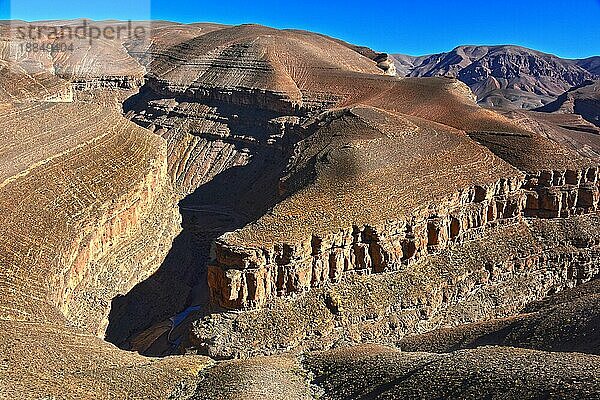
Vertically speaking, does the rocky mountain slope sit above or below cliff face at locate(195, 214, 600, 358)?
above

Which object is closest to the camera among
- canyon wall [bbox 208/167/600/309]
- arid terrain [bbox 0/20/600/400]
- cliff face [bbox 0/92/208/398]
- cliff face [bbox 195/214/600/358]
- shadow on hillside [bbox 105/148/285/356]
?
cliff face [bbox 0/92/208/398]

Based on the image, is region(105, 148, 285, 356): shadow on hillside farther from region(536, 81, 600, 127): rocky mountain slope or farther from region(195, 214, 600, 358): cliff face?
region(536, 81, 600, 127): rocky mountain slope

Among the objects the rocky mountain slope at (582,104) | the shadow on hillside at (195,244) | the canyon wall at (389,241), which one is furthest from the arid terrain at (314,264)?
the rocky mountain slope at (582,104)

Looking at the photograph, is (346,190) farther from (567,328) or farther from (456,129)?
(456,129)

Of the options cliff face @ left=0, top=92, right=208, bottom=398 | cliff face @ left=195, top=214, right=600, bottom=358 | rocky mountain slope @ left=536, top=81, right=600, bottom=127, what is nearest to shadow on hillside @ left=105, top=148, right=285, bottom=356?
cliff face @ left=0, top=92, right=208, bottom=398

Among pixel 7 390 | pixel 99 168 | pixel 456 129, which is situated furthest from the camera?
pixel 456 129

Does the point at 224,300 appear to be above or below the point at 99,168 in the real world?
below

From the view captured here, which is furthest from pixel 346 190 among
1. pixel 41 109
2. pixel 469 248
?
pixel 41 109

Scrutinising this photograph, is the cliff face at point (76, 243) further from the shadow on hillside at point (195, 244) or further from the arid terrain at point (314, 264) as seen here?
the shadow on hillside at point (195, 244)

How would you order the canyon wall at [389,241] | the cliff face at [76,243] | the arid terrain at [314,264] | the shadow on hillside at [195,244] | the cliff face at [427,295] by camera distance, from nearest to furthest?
the cliff face at [76,243], the arid terrain at [314,264], the cliff face at [427,295], the canyon wall at [389,241], the shadow on hillside at [195,244]
